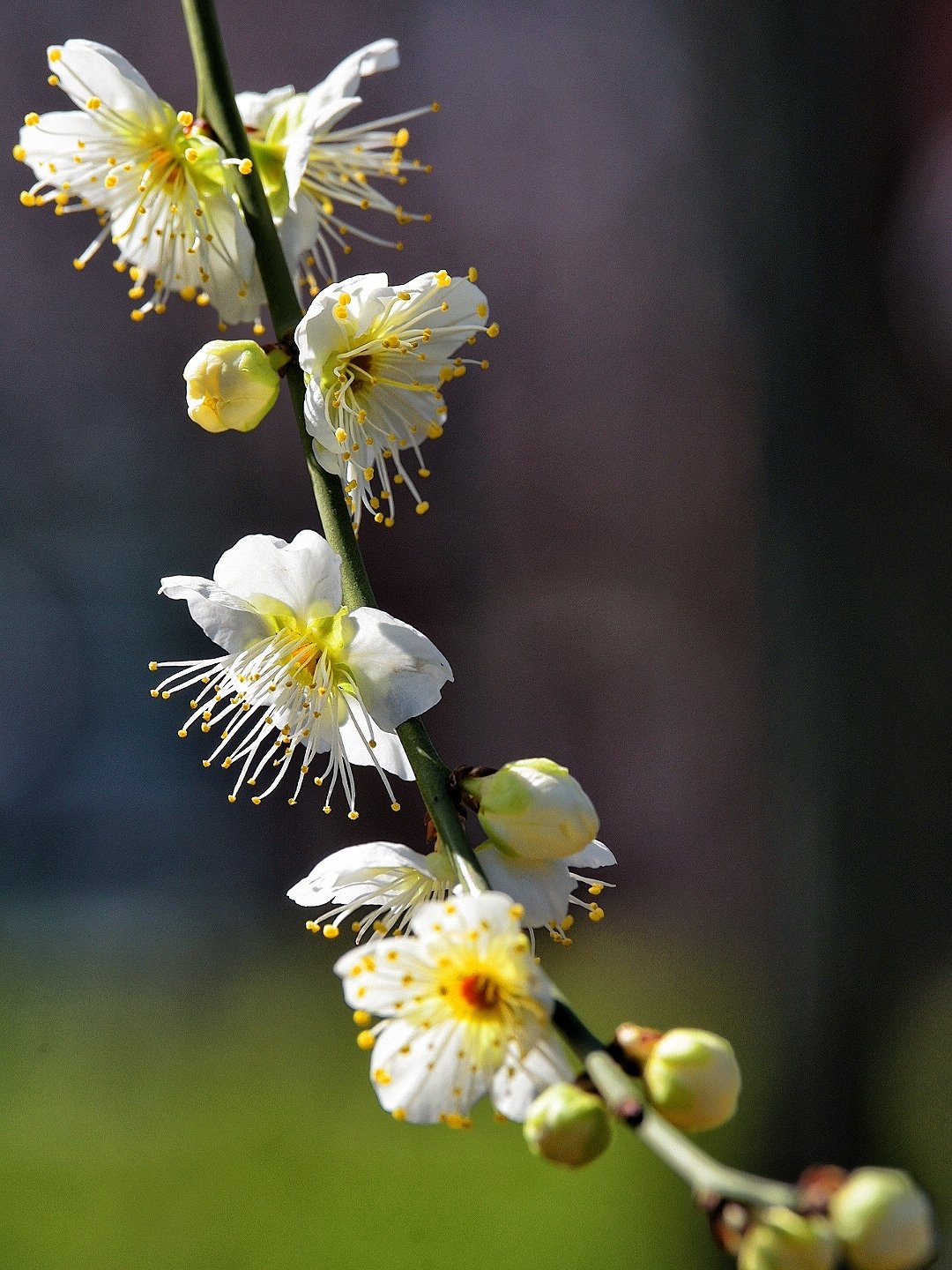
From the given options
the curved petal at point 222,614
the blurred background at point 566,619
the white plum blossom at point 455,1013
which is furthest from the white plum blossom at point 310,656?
the blurred background at point 566,619

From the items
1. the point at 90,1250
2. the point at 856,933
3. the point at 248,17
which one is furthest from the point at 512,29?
the point at 90,1250

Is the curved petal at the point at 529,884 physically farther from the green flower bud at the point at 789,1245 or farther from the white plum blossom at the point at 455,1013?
the green flower bud at the point at 789,1245

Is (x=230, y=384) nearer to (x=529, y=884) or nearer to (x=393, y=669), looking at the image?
(x=393, y=669)

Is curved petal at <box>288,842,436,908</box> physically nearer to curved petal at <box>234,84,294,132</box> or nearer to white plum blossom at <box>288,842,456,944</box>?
white plum blossom at <box>288,842,456,944</box>

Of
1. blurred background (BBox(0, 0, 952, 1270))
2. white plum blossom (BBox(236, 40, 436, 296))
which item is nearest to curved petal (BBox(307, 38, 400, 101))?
white plum blossom (BBox(236, 40, 436, 296))

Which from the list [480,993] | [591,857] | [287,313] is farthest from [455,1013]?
[287,313]

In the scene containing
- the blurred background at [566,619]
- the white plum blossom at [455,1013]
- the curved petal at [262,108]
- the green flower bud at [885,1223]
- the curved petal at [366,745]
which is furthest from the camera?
the blurred background at [566,619]
